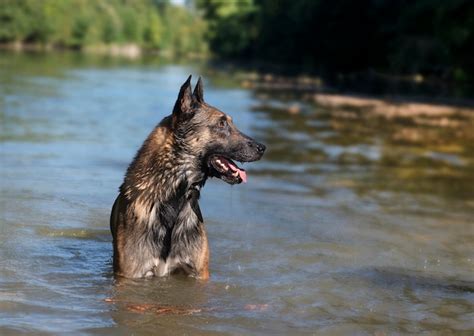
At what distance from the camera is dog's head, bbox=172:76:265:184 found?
7.14 metres

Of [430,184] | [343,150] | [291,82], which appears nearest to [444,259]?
[430,184]

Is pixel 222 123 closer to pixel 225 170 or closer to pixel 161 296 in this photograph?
pixel 225 170

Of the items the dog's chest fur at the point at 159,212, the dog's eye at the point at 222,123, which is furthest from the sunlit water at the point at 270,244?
the dog's eye at the point at 222,123

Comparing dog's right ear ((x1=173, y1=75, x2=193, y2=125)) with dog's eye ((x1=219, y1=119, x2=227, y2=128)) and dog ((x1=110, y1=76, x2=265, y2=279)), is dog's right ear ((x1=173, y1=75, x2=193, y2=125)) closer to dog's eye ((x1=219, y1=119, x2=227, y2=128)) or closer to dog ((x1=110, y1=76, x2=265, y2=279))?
dog ((x1=110, y1=76, x2=265, y2=279))

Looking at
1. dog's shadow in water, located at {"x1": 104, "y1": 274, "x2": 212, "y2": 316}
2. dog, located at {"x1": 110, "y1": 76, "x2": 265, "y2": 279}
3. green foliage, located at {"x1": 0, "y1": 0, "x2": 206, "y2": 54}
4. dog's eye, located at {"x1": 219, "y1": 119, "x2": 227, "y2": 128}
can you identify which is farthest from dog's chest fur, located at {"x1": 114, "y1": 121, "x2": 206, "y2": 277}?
green foliage, located at {"x1": 0, "y1": 0, "x2": 206, "y2": 54}

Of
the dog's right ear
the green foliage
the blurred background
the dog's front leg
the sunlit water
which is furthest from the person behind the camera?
the green foliage

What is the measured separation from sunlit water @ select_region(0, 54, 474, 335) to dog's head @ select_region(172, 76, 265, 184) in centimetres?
117

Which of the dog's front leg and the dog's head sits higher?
the dog's head

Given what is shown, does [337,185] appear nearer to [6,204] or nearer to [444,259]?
[444,259]

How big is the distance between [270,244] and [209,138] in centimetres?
279

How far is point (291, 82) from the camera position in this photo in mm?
59594

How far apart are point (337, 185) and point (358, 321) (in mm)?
7641

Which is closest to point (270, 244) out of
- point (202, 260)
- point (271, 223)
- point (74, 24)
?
point (271, 223)

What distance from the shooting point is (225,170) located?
24.0 feet
